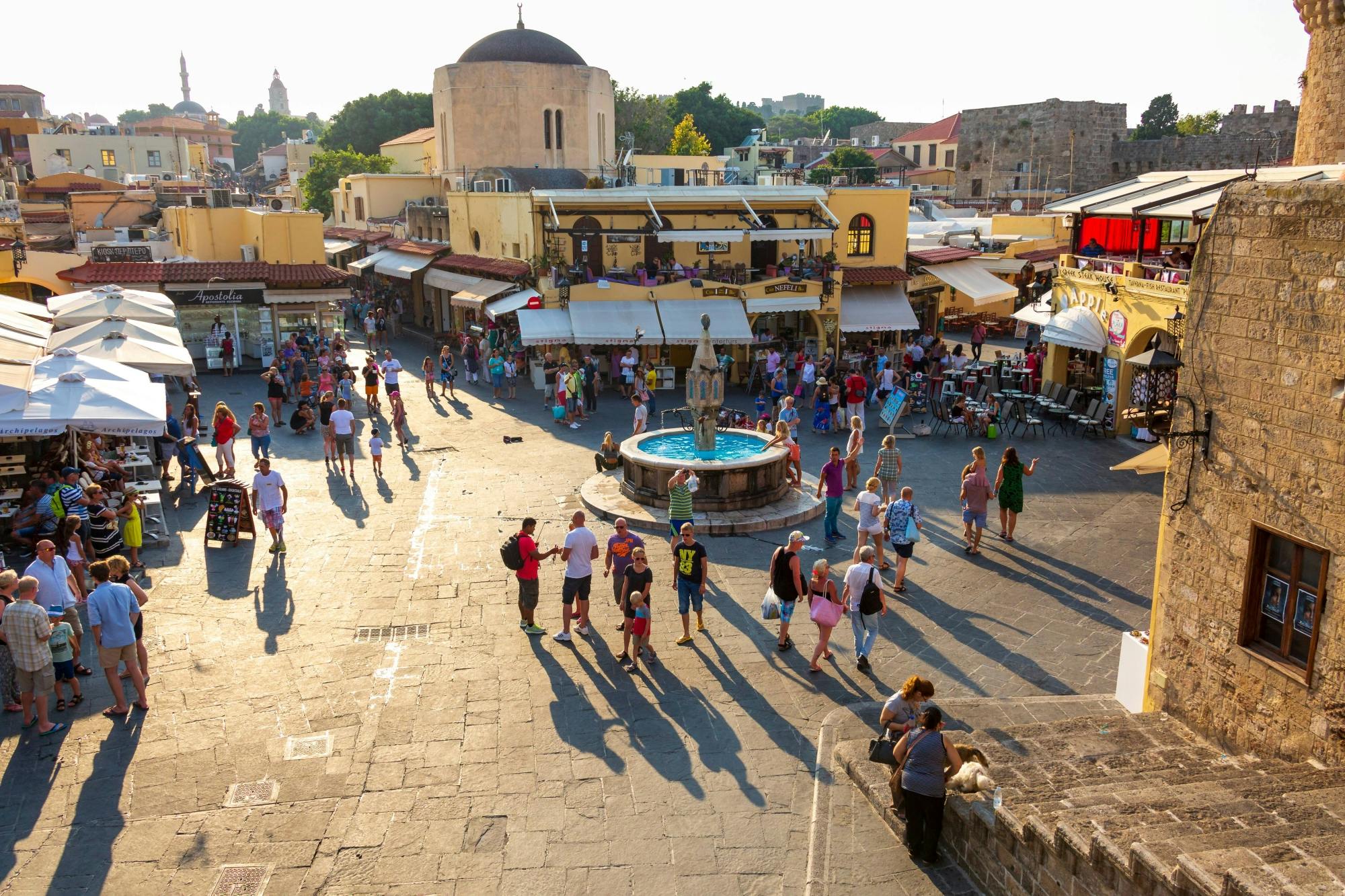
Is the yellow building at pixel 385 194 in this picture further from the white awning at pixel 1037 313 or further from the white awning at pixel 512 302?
the white awning at pixel 1037 313

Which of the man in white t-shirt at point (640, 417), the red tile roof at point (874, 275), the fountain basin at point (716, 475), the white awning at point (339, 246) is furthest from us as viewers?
the white awning at point (339, 246)

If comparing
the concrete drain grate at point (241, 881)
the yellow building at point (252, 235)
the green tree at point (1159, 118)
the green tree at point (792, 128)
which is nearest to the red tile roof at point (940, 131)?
the green tree at point (1159, 118)

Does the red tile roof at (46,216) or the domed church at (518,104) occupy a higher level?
the domed church at (518,104)

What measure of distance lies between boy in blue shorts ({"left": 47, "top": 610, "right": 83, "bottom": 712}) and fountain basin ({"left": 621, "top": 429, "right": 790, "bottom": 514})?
25.6 feet

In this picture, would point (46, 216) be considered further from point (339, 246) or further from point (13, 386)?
point (13, 386)

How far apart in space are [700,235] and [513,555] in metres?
17.3

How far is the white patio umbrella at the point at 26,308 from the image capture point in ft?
60.5

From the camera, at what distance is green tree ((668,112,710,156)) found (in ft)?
192

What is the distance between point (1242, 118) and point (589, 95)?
31.2m

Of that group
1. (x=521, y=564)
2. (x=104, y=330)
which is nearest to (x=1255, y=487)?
(x=521, y=564)

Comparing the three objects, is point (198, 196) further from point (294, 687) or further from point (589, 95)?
point (294, 687)

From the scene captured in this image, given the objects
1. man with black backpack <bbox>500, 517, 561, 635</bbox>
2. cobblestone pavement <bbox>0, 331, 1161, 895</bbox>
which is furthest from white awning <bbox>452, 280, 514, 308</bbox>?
man with black backpack <bbox>500, 517, 561, 635</bbox>

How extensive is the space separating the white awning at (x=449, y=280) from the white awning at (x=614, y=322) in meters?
5.49

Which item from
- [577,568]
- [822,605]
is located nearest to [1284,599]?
[822,605]
